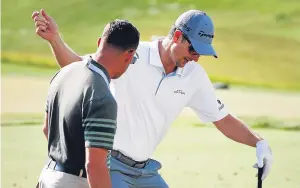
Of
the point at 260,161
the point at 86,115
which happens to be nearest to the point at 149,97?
the point at 260,161

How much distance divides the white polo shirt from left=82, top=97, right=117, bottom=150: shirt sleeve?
1.21m

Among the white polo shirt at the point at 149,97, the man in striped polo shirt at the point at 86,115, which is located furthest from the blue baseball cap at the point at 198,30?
the man in striped polo shirt at the point at 86,115

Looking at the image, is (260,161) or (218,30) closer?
(260,161)

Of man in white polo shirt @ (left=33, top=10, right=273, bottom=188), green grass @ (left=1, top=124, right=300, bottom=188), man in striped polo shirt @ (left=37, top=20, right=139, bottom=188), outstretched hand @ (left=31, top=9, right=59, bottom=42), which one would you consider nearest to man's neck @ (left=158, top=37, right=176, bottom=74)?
man in white polo shirt @ (left=33, top=10, right=273, bottom=188)

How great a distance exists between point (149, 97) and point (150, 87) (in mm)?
64

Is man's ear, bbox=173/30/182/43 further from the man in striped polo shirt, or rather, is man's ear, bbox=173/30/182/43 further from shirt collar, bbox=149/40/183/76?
the man in striped polo shirt

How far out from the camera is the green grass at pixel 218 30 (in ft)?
67.3

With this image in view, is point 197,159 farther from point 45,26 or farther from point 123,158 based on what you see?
point 45,26

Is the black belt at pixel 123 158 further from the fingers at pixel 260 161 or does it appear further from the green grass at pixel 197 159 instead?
the green grass at pixel 197 159

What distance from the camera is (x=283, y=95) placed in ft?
60.3

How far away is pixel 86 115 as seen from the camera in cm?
436

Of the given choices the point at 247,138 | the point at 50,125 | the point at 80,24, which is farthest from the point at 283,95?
the point at 50,125

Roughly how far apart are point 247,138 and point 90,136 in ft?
6.77

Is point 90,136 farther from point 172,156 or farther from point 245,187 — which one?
point 172,156
